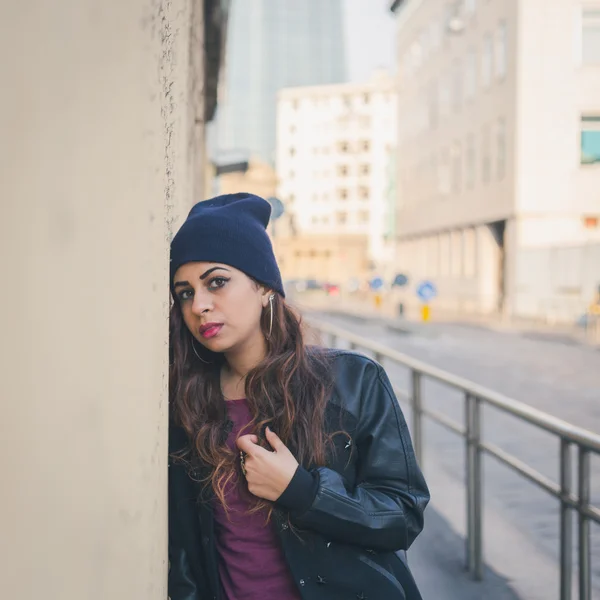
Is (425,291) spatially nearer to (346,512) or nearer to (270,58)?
(346,512)

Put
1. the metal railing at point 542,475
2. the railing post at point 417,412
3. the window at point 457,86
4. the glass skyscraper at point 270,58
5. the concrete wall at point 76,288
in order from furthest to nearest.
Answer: the glass skyscraper at point 270,58 < the window at point 457,86 < the railing post at point 417,412 < the metal railing at point 542,475 < the concrete wall at point 76,288

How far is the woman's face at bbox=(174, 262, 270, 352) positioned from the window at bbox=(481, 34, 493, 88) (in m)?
33.4

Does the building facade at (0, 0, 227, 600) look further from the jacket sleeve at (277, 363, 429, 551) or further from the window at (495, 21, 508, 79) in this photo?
the window at (495, 21, 508, 79)

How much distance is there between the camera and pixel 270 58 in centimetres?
15088

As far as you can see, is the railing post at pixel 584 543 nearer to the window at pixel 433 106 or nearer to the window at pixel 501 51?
the window at pixel 501 51

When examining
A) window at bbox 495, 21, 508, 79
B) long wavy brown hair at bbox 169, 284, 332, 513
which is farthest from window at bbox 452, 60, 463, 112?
long wavy brown hair at bbox 169, 284, 332, 513

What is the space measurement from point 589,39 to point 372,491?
31109 mm

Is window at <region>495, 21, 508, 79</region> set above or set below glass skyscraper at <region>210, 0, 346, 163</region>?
below

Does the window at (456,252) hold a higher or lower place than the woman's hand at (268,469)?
higher

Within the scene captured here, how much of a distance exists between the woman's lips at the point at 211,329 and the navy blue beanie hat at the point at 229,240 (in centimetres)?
12

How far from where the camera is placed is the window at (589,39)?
29578 mm

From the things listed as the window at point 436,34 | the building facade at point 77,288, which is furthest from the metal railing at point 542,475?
the window at point 436,34

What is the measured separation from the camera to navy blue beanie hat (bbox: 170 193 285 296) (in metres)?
1.69

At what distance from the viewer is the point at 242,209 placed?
1.76 m
